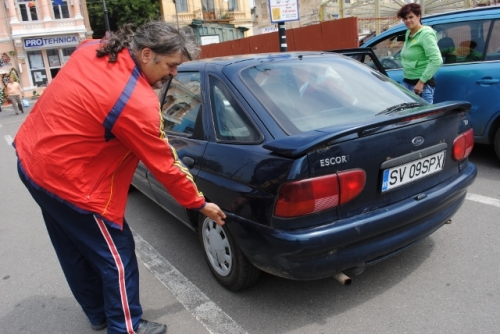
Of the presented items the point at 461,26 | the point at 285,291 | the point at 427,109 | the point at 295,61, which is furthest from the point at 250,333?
the point at 461,26

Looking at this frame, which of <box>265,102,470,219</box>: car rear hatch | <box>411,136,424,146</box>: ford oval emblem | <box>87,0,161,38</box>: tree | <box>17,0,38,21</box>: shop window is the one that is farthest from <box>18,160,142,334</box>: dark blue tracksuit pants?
<box>87,0,161,38</box>: tree

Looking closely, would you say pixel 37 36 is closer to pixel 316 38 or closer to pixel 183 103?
pixel 316 38

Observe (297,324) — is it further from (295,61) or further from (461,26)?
(461,26)

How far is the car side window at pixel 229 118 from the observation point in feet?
8.17

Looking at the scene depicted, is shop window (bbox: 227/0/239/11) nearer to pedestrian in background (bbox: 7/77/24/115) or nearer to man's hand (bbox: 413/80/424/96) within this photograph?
pedestrian in background (bbox: 7/77/24/115)

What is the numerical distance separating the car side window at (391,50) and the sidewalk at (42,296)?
4242 millimetres

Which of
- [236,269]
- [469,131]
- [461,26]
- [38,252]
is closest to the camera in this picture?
[236,269]

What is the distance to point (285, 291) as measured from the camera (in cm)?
279

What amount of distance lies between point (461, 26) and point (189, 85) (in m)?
3.61

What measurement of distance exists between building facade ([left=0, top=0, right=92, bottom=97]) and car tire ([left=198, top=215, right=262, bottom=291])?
109 ft

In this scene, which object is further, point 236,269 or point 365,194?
point 236,269

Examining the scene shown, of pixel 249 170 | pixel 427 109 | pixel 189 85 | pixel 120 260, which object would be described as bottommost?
pixel 120 260

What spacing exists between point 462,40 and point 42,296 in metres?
5.07

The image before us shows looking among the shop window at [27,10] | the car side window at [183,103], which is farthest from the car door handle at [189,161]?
the shop window at [27,10]
